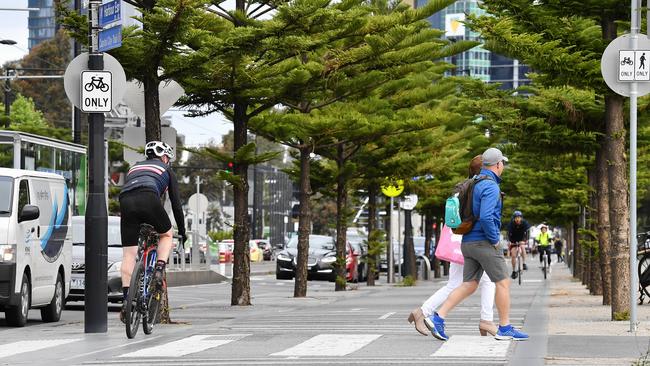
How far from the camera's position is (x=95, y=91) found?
51.5 feet

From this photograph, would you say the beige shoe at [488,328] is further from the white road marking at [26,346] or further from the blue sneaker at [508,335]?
the white road marking at [26,346]

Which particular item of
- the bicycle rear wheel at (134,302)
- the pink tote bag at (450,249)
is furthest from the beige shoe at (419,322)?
the bicycle rear wheel at (134,302)

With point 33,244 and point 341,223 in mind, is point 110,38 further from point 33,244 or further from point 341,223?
point 341,223

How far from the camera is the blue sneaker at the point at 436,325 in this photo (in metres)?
13.7

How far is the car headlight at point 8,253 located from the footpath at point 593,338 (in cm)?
627

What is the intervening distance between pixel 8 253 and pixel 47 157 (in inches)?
468

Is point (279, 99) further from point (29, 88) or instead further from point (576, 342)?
point (29, 88)

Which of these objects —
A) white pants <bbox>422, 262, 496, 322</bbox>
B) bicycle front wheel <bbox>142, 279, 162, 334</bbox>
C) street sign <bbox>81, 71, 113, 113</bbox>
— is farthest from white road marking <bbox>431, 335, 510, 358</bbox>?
street sign <bbox>81, 71, 113, 113</bbox>

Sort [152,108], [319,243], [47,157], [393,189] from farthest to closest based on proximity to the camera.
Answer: [319,243] < [393,189] < [47,157] < [152,108]

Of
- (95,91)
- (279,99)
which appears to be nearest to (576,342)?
(95,91)

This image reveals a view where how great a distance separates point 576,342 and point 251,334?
10.4 feet

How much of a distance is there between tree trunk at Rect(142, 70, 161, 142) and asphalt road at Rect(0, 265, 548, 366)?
225cm

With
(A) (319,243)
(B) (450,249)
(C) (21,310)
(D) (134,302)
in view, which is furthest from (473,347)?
(A) (319,243)

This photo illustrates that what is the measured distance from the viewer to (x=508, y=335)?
13.7 metres
